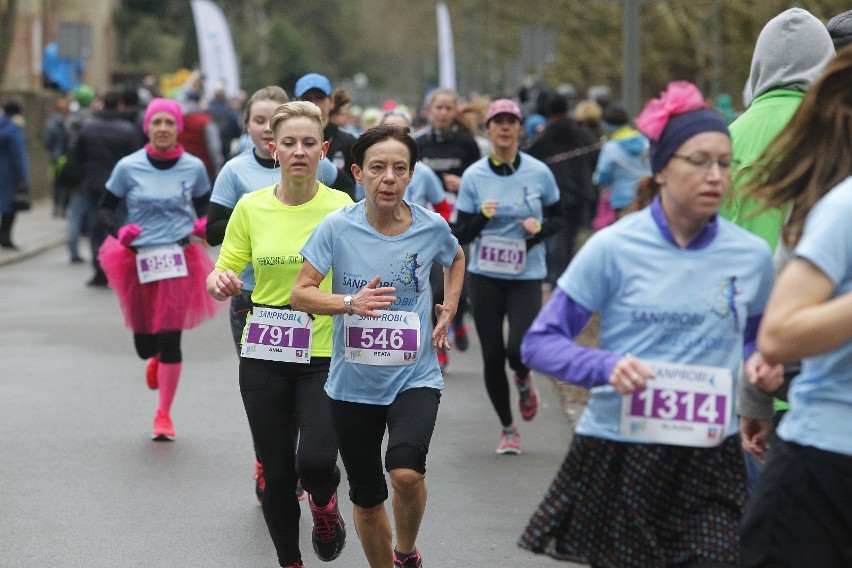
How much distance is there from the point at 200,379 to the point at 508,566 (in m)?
5.54

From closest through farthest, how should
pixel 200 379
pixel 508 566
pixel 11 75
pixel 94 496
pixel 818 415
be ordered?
pixel 818 415 < pixel 508 566 < pixel 94 496 < pixel 200 379 < pixel 11 75

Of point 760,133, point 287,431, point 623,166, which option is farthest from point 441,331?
point 623,166

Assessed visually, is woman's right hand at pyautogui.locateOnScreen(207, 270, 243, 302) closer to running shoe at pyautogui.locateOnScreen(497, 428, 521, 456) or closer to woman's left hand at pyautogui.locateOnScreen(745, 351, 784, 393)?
woman's left hand at pyautogui.locateOnScreen(745, 351, 784, 393)

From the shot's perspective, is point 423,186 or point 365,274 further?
point 423,186

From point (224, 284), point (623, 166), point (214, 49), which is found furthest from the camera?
point (214, 49)

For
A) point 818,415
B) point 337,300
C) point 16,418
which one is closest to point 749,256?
point 818,415

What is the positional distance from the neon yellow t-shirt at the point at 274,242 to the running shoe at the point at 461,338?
697 centimetres

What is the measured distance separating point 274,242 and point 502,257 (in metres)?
3.04

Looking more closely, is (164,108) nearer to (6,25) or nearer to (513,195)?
(513,195)

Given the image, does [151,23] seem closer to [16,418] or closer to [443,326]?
[16,418]

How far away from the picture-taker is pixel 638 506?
4.15 m

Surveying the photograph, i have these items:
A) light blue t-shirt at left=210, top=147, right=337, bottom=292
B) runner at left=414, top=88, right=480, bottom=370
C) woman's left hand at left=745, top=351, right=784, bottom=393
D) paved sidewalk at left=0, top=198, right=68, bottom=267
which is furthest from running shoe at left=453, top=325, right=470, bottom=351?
woman's left hand at left=745, top=351, right=784, bottom=393

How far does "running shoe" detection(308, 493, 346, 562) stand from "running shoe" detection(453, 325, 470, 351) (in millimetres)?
7046

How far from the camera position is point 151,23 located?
69.2m
